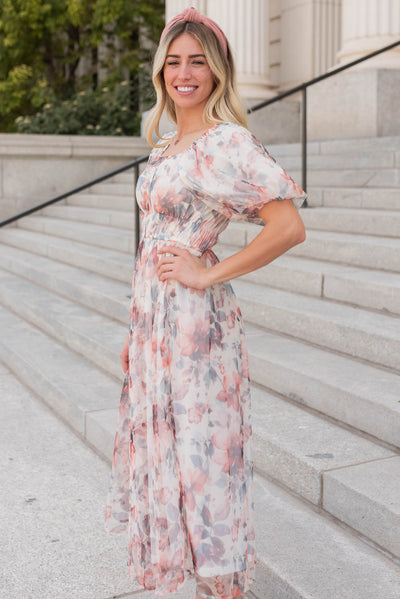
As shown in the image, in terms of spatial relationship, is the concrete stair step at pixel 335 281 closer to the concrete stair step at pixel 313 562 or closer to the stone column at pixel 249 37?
the concrete stair step at pixel 313 562

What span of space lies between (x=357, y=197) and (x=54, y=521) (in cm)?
421

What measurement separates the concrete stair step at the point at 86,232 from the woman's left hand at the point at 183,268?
562 cm

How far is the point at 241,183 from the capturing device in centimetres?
218

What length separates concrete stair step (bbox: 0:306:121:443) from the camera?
4.90m

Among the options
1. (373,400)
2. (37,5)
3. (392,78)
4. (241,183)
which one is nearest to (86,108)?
(37,5)

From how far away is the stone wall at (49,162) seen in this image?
12.2 metres

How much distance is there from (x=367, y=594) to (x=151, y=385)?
1060mm

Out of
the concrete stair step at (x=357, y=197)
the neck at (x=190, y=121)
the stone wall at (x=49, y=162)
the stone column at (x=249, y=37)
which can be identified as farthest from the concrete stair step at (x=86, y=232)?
the neck at (x=190, y=121)

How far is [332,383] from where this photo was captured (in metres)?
3.86

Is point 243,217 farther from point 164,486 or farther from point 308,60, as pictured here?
point 308,60

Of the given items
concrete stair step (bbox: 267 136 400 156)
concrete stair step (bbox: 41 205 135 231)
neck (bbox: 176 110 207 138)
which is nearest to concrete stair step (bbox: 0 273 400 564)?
neck (bbox: 176 110 207 138)

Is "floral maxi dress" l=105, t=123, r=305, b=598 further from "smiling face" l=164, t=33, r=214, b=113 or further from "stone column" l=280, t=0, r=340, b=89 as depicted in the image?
"stone column" l=280, t=0, r=340, b=89

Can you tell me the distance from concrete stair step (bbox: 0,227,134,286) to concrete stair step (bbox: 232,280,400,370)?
221cm

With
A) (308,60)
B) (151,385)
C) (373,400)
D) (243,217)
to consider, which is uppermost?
Answer: (308,60)
